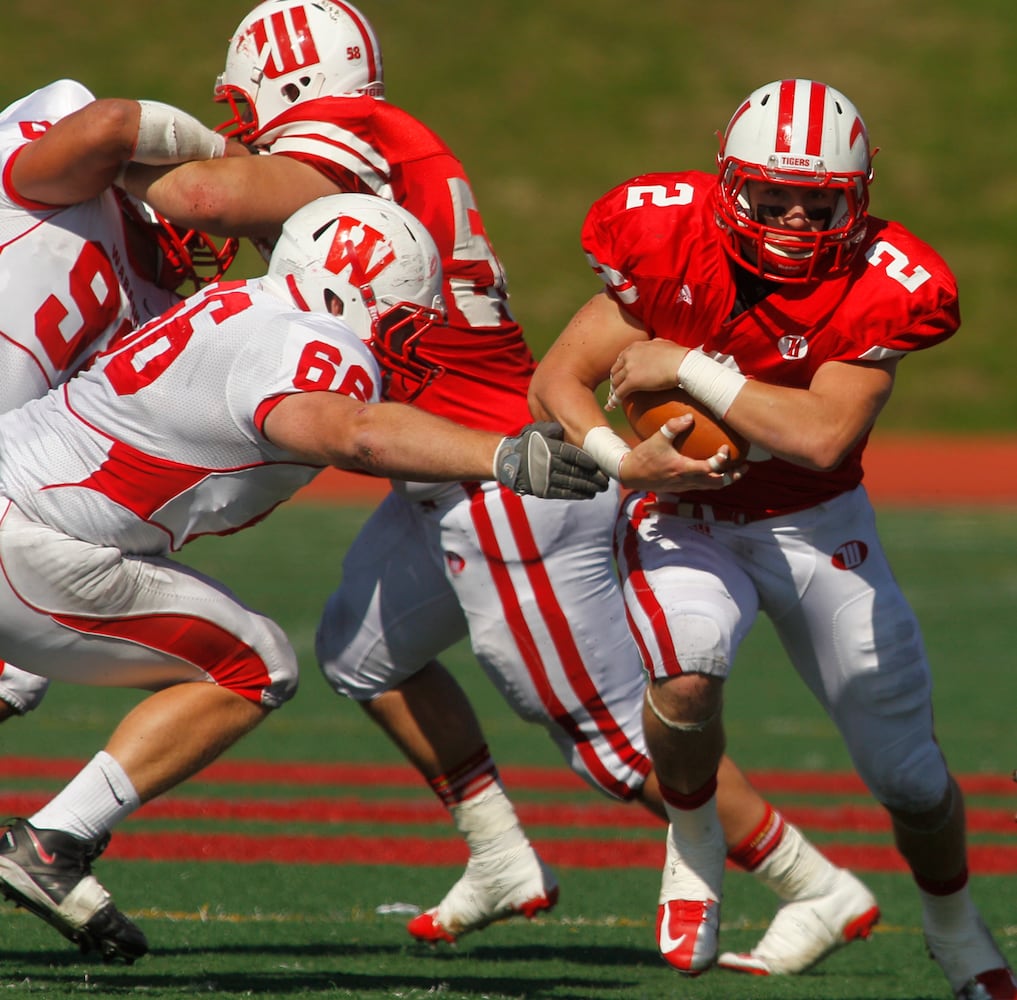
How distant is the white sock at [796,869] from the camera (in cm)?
436

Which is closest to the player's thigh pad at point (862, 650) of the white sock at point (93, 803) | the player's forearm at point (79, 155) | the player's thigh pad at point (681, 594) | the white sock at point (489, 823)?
the player's thigh pad at point (681, 594)

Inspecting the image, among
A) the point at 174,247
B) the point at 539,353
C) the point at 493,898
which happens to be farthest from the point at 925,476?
the point at 174,247

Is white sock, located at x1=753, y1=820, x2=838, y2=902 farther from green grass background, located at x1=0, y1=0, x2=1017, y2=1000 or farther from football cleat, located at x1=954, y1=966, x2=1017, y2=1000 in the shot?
football cleat, located at x1=954, y1=966, x2=1017, y2=1000

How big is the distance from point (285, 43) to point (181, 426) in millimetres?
1236

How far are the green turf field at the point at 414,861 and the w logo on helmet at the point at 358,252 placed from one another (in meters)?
1.46

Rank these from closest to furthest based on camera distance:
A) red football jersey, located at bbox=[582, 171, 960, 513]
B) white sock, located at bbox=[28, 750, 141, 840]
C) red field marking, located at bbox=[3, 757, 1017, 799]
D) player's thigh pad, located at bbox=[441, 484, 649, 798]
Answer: white sock, located at bbox=[28, 750, 141, 840] → red football jersey, located at bbox=[582, 171, 960, 513] → player's thigh pad, located at bbox=[441, 484, 649, 798] → red field marking, located at bbox=[3, 757, 1017, 799]

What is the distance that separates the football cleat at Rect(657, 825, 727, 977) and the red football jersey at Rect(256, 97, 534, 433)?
1113 millimetres

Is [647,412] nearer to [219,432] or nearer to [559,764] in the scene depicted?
[219,432]

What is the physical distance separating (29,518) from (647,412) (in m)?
1.25

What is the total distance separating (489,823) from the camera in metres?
4.54

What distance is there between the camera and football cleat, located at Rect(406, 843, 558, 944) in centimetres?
447

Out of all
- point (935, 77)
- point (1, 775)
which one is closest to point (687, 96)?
point (935, 77)

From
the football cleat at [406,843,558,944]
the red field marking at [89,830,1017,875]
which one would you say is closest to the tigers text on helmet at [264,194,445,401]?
the football cleat at [406,843,558,944]

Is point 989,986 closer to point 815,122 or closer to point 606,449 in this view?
point 606,449
